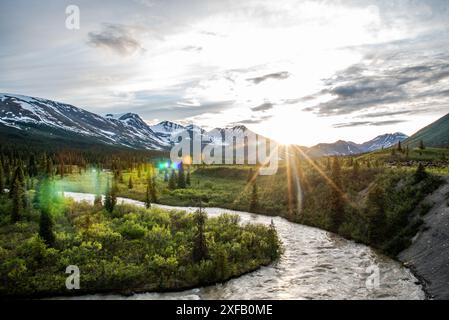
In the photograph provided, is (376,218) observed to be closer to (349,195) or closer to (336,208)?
(336,208)

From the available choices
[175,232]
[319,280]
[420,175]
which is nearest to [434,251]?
[319,280]

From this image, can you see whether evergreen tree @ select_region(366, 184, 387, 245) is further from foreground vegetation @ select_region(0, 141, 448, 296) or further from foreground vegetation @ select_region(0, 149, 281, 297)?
foreground vegetation @ select_region(0, 149, 281, 297)

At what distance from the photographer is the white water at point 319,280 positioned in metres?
25.2

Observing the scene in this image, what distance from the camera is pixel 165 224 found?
43.5 meters

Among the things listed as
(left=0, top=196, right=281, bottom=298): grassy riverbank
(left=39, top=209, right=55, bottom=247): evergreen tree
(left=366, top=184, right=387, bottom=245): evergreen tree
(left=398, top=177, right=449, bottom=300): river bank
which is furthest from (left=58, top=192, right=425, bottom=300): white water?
(left=39, top=209, right=55, bottom=247): evergreen tree

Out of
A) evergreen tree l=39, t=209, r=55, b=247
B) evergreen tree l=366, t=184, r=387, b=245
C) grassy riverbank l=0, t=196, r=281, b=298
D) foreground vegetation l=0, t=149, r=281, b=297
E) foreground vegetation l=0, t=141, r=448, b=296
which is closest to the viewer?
grassy riverbank l=0, t=196, r=281, b=298

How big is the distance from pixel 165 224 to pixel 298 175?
106 feet

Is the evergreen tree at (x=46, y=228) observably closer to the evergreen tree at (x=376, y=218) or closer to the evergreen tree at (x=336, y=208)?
the evergreen tree at (x=376, y=218)

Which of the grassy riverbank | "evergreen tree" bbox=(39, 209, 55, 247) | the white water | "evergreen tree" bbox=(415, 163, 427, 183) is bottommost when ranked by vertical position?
the white water

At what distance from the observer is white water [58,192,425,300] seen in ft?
82.5

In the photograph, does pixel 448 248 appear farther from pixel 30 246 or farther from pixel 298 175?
pixel 298 175

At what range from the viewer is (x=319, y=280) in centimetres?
2794

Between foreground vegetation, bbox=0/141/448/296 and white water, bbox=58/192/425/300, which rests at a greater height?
foreground vegetation, bbox=0/141/448/296
